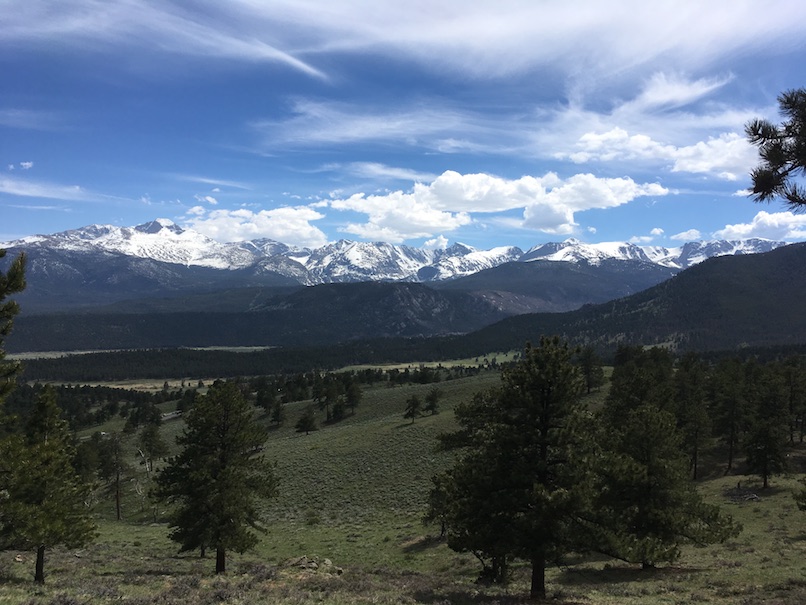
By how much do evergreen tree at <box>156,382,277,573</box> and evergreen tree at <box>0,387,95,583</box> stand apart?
Result: 188 inches

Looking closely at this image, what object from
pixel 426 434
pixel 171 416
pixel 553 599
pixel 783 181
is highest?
pixel 783 181

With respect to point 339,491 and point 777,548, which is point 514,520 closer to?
point 777,548

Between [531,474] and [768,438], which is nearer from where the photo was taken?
[531,474]

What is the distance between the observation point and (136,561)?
112ft

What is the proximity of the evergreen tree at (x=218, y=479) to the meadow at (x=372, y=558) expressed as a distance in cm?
197

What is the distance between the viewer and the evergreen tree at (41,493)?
1939 cm

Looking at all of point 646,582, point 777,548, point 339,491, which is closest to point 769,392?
point 777,548

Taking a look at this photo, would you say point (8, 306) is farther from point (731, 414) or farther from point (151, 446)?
point (151, 446)

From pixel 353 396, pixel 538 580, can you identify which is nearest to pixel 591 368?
pixel 353 396

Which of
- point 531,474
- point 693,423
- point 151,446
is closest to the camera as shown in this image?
point 531,474

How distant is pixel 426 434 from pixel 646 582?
55.5 m

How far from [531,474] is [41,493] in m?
22.7

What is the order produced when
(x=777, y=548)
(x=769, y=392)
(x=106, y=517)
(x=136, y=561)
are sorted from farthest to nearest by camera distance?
1. (x=106, y=517)
2. (x=769, y=392)
3. (x=136, y=561)
4. (x=777, y=548)

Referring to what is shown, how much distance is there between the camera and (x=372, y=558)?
39156mm
